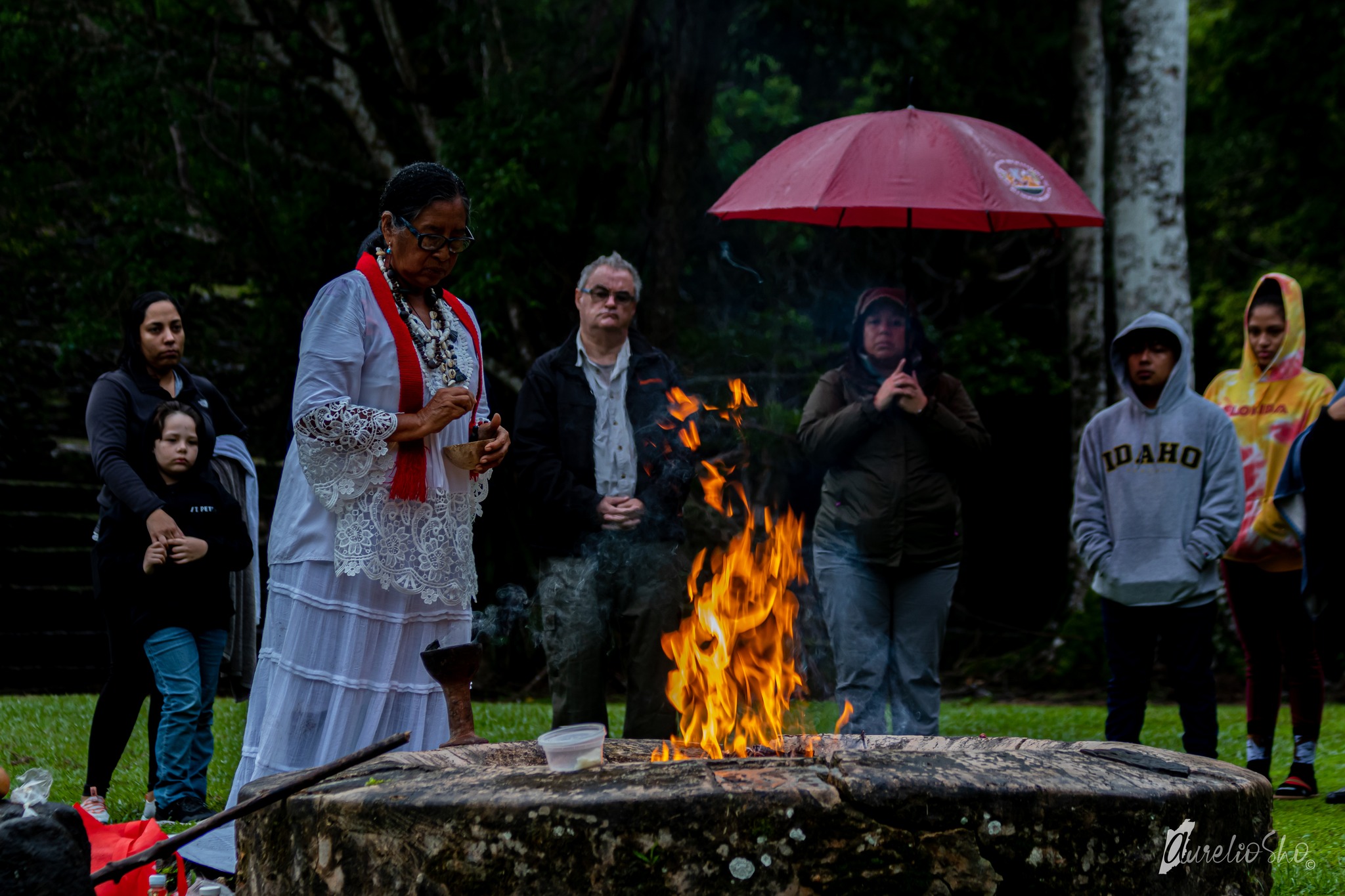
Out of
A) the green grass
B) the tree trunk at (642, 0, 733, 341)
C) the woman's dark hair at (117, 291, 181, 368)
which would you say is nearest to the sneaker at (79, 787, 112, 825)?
the green grass

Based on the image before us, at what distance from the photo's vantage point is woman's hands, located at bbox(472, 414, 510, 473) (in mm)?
4125

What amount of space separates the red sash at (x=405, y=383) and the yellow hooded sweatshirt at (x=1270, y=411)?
384 cm

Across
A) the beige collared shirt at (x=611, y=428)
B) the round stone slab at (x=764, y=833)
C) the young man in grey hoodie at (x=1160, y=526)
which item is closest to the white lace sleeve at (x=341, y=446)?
the round stone slab at (x=764, y=833)

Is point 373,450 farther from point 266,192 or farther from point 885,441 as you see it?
point 266,192

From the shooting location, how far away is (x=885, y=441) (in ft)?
18.7

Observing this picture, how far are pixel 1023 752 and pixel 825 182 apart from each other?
2.87 meters

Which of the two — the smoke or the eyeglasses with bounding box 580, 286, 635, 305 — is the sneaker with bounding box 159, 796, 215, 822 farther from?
the eyeglasses with bounding box 580, 286, 635, 305

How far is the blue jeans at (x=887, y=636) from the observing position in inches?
218

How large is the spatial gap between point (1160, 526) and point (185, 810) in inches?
167

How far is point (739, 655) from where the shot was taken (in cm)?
402

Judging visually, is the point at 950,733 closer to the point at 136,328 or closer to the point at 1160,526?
the point at 1160,526

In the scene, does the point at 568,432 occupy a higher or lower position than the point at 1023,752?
higher

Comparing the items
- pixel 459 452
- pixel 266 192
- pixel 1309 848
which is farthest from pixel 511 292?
pixel 1309 848

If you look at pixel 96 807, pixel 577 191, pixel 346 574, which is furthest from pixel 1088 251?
pixel 96 807
